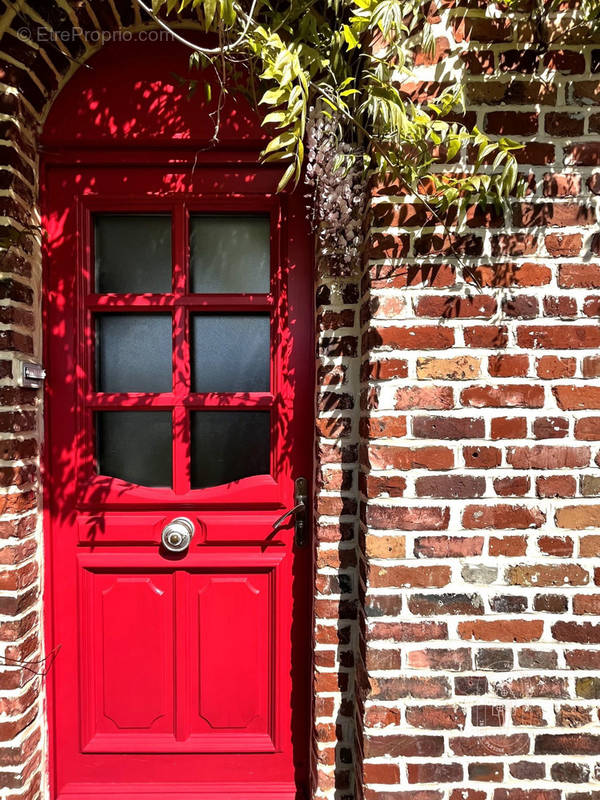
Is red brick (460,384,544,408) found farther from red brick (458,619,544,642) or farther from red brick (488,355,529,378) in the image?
red brick (458,619,544,642)

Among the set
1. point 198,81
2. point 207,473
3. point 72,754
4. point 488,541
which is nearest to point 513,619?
point 488,541

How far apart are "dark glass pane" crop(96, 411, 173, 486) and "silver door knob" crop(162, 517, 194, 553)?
0.16m

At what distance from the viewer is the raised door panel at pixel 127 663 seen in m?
1.82

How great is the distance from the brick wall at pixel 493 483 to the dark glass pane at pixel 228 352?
22.3 inches

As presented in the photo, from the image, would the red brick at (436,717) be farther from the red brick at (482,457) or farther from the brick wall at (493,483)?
the red brick at (482,457)

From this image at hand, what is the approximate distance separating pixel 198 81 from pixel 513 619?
2085 millimetres

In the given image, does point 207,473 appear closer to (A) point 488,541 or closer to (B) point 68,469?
(B) point 68,469

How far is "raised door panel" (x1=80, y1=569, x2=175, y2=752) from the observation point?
1819mm

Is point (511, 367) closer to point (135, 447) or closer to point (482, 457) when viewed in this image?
point (482, 457)

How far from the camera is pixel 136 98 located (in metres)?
1.75

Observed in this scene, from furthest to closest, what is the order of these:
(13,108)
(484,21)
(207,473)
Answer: (207,473)
(13,108)
(484,21)

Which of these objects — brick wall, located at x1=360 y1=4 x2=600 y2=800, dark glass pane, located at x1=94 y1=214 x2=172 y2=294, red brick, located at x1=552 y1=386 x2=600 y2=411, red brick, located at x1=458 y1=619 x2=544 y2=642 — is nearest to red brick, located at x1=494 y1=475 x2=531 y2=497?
brick wall, located at x1=360 y1=4 x2=600 y2=800

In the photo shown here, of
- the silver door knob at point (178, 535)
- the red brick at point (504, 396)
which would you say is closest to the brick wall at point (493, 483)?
the red brick at point (504, 396)

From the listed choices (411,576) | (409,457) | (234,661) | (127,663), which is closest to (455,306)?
(409,457)
